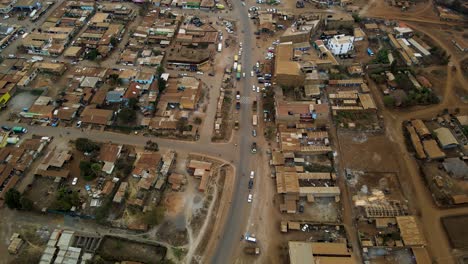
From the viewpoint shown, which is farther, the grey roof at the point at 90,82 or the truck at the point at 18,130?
the grey roof at the point at 90,82

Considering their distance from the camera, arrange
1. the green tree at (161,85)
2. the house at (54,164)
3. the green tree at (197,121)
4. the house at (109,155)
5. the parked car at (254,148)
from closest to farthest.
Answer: the house at (54,164)
the house at (109,155)
the parked car at (254,148)
the green tree at (197,121)
the green tree at (161,85)

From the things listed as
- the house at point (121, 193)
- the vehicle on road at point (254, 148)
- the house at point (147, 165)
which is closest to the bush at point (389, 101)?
the vehicle on road at point (254, 148)

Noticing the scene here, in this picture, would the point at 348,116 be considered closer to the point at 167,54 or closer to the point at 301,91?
the point at 301,91

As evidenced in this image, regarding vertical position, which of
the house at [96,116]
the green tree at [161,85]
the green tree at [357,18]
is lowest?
the house at [96,116]

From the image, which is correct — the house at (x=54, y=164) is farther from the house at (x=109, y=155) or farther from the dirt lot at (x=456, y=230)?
the dirt lot at (x=456, y=230)

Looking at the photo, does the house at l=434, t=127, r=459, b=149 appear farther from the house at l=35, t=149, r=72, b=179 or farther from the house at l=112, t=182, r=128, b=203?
the house at l=35, t=149, r=72, b=179

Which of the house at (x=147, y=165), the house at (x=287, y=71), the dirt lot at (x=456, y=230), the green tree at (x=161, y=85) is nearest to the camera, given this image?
the dirt lot at (x=456, y=230)

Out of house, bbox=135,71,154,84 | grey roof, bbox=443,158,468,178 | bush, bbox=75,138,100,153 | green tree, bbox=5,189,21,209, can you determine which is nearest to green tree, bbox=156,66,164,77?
house, bbox=135,71,154,84

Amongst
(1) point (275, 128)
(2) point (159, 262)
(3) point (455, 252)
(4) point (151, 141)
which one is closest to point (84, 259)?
(2) point (159, 262)

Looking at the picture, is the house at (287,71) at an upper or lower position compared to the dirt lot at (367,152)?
upper
